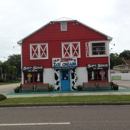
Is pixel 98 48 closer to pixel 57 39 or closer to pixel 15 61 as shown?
pixel 57 39

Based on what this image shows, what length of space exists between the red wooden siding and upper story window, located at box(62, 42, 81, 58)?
12.9 inches

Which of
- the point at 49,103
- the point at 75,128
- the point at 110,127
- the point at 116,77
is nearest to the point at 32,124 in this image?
the point at 75,128

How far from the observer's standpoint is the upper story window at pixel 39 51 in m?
21.6

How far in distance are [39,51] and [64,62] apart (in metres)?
3.04

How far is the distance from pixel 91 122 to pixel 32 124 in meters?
2.02

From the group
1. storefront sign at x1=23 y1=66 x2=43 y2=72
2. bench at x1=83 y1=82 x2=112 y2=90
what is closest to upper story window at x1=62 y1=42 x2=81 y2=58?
storefront sign at x1=23 y1=66 x2=43 y2=72

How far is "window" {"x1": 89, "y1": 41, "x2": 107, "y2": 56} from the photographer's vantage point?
21325 millimetres

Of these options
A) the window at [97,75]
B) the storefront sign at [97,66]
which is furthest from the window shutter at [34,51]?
the window at [97,75]

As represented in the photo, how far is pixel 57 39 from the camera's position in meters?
21.6

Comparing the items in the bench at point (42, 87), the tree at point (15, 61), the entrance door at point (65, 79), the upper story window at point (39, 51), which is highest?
the tree at point (15, 61)

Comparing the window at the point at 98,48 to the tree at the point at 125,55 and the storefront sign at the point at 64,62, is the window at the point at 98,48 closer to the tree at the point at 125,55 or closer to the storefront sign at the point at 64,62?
the storefront sign at the point at 64,62

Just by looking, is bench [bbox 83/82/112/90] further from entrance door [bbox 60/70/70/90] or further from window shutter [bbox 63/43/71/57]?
window shutter [bbox 63/43/71/57]

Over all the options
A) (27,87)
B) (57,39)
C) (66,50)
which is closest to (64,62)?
(66,50)

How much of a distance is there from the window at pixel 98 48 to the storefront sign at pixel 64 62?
7.40 feet
